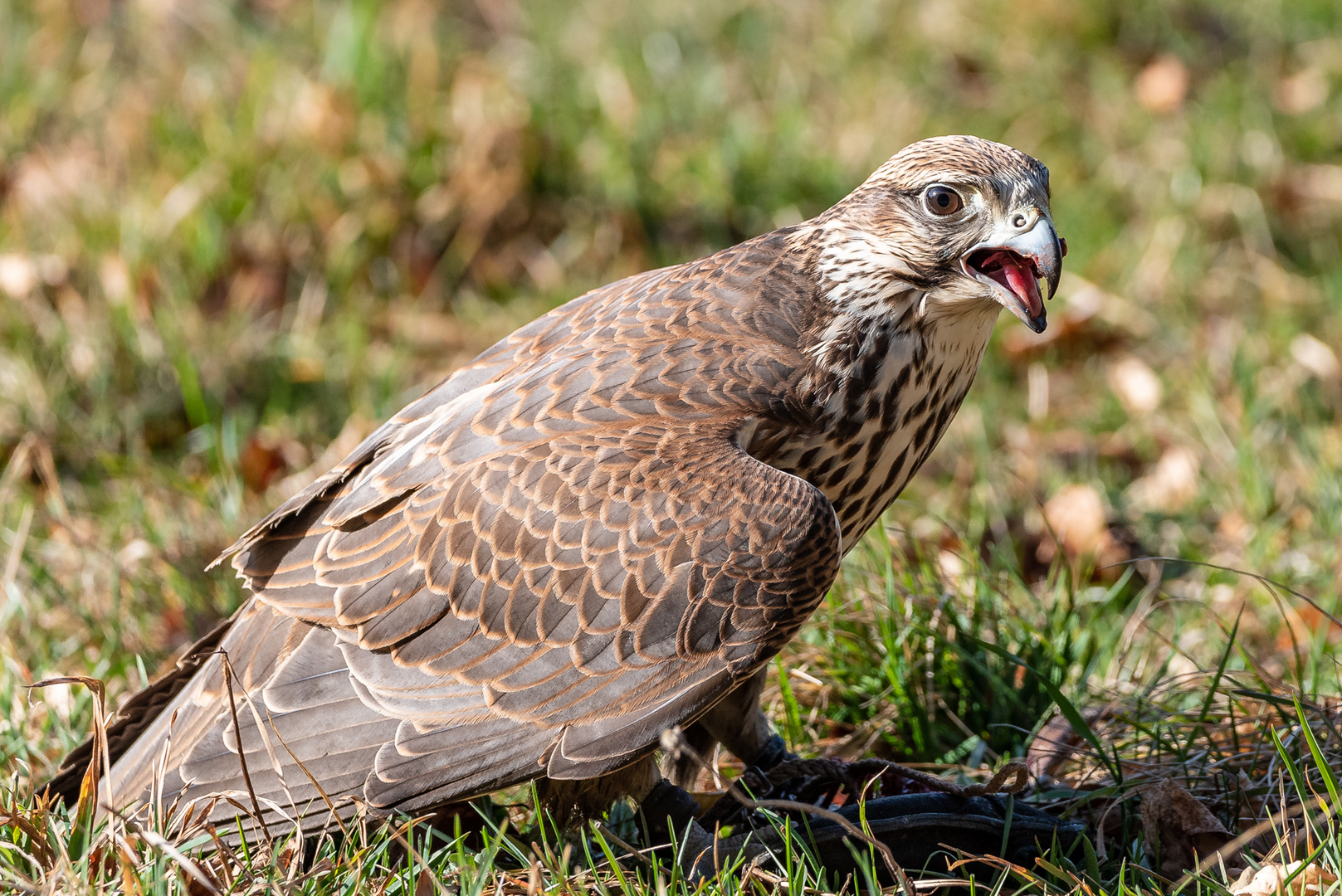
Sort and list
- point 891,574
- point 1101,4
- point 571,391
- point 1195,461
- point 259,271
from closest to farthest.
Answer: point 571,391 < point 891,574 < point 1195,461 < point 259,271 < point 1101,4

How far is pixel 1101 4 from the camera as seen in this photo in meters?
6.96

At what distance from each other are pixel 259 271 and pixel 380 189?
60cm

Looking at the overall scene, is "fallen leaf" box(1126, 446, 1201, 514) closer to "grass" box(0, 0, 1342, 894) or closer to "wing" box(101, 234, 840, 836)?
"grass" box(0, 0, 1342, 894)

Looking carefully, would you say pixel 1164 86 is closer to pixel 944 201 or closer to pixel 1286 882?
pixel 944 201

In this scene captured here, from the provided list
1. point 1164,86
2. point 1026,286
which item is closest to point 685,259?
point 1164,86

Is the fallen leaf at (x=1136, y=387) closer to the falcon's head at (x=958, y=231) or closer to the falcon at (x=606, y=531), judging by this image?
the falcon at (x=606, y=531)

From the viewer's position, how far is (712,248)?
5891 mm

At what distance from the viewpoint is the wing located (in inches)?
108

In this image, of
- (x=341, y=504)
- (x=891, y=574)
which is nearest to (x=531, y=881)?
(x=341, y=504)

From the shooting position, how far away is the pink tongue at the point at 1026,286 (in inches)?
115

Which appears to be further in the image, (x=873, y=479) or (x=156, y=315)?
(x=156, y=315)

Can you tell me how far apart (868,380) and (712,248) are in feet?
9.66

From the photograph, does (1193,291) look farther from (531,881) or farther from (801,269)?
(531,881)

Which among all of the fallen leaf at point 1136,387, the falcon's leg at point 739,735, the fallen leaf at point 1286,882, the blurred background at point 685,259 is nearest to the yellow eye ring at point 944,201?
the blurred background at point 685,259
